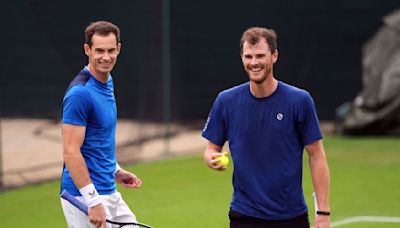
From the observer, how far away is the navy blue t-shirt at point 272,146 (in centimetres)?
548

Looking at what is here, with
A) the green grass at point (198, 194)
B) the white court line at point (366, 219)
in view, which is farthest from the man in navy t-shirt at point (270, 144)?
the white court line at point (366, 219)

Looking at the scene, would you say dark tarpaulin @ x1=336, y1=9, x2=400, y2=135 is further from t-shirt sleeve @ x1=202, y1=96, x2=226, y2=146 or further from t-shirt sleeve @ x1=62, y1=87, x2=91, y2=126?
t-shirt sleeve @ x1=62, y1=87, x2=91, y2=126

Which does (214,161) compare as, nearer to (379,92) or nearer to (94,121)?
(94,121)

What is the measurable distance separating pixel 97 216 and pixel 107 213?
396 millimetres

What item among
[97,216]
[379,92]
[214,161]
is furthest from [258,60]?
[379,92]

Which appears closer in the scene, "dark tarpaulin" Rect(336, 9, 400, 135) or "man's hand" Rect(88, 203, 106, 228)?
"man's hand" Rect(88, 203, 106, 228)

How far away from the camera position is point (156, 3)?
1435 centimetres

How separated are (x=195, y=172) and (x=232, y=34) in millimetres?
4574

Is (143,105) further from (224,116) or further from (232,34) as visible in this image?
(224,116)

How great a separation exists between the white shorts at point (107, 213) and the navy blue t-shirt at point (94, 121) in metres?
0.07

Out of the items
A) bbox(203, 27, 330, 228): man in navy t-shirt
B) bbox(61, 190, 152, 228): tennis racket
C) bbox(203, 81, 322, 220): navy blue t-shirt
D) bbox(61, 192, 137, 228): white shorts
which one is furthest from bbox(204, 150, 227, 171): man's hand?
bbox(61, 192, 137, 228): white shorts

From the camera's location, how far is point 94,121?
5832 millimetres

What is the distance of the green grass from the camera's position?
9844 millimetres

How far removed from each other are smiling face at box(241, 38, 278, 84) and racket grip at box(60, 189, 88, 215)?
1.30 metres
